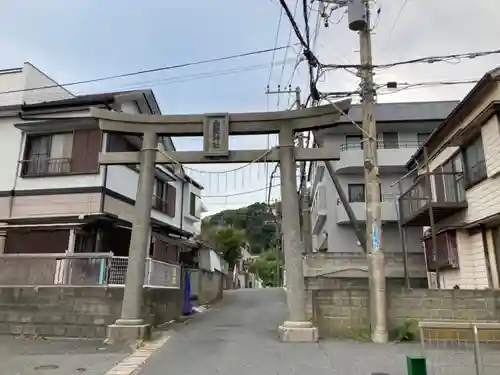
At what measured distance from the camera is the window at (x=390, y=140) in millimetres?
24969

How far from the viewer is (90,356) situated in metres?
8.53

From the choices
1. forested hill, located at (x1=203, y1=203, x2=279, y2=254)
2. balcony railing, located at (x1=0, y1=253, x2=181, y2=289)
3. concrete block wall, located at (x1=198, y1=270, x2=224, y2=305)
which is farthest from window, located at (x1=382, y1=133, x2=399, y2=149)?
forested hill, located at (x1=203, y1=203, x2=279, y2=254)

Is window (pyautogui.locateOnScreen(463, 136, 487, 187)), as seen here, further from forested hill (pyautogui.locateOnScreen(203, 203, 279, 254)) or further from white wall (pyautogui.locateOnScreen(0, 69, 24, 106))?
forested hill (pyautogui.locateOnScreen(203, 203, 279, 254))

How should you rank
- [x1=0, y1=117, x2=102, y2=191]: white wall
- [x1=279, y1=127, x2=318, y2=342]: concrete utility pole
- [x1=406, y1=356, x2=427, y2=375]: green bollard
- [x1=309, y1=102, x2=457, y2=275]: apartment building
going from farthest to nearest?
[x1=309, y1=102, x2=457, y2=275]: apartment building, [x1=0, y1=117, x2=102, y2=191]: white wall, [x1=279, y1=127, x2=318, y2=342]: concrete utility pole, [x1=406, y1=356, x2=427, y2=375]: green bollard

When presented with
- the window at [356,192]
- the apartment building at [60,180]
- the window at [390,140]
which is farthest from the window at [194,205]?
the window at [390,140]

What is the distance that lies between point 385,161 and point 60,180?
17.2 meters

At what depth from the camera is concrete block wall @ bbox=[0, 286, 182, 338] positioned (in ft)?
36.6

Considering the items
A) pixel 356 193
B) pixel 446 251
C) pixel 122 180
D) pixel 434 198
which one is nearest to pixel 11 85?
pixel 122 180

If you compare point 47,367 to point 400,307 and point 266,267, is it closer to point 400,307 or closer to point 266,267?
point 400,307

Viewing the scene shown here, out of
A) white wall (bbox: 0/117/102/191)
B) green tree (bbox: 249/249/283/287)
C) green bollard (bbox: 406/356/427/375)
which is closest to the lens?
green bollard (bbox: 406/356/427/375)

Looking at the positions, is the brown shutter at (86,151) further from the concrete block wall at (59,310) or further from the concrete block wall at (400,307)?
the concrete block wall at (400,307)

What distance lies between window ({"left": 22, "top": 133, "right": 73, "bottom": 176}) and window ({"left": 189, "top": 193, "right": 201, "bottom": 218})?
1029 centimetres

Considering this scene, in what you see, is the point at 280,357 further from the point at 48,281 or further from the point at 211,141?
the point at 48,281

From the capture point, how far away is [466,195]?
45.8 ft
